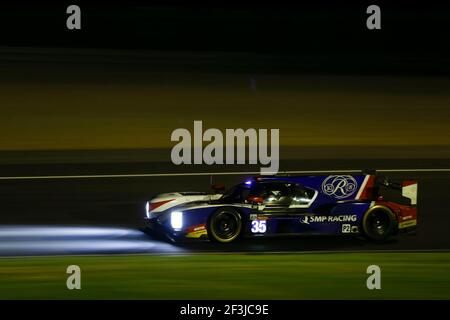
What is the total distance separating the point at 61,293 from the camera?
28.1ft

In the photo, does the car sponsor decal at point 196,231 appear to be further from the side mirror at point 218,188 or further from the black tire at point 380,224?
the black tire at point 380,224

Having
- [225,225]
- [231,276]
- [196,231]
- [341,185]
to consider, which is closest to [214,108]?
[341,185]

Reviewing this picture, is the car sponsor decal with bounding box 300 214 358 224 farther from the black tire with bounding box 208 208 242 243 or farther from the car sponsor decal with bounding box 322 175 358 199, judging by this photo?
the black tire with bounding box 208 208 242 243

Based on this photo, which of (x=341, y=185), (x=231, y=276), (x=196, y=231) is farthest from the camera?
(x=341, y=185)

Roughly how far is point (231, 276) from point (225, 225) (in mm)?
2402

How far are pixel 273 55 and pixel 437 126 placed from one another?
8090mm

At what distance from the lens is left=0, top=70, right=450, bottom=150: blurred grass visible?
66.5 ft

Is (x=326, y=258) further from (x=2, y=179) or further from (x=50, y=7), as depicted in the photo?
(x=50, y=7)

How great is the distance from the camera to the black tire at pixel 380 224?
39.4 ft

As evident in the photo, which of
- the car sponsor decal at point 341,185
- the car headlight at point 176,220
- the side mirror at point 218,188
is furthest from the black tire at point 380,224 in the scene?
the car headlight at point 176,220

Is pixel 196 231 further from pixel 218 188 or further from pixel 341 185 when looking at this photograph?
pixel 341 185

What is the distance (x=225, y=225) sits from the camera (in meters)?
11.8

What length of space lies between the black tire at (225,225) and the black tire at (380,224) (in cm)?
190

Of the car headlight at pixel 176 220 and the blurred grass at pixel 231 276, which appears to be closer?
the blurred grass at pixel 231 276
